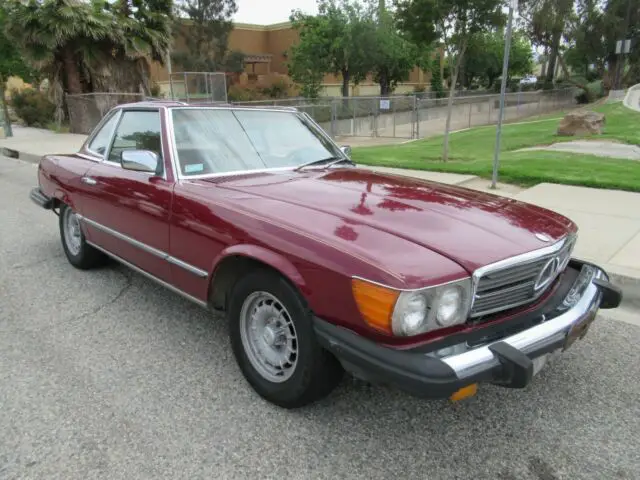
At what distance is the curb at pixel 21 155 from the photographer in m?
14.4

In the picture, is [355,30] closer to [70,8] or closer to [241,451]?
[70,8]

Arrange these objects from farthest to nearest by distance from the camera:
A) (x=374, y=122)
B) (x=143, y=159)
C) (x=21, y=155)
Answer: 1. (x=374, y=122)
2. (x=21, y=155)
3. (x=143, y=159)

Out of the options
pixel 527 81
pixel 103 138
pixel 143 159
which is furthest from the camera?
pixel 527 81

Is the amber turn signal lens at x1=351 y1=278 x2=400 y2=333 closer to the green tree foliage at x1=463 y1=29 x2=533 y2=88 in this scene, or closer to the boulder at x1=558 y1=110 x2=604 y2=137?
the boulder at x1=558 y1=110 x2=604 y2=137

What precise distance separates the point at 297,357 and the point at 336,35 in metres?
34.0

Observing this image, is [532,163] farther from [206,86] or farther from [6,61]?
[6,61]

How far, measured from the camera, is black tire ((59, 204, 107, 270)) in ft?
15.8

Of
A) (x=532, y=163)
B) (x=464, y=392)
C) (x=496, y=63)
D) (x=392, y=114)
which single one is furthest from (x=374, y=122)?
(x=496, y=63)

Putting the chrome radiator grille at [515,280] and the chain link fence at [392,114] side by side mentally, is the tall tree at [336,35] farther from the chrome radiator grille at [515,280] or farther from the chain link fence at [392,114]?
the chrome radiator grille at [515,280]

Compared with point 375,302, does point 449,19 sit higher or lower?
higher

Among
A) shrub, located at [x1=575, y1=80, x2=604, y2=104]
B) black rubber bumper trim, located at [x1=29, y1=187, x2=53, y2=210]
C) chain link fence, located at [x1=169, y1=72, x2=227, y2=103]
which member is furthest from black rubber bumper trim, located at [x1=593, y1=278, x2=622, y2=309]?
shrub, located at [x1=575, y1=80, x2=604, y2=104]

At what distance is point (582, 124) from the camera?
15344 mm

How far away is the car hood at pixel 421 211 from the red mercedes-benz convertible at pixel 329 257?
0.04 feet

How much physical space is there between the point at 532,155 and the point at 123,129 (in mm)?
9567
